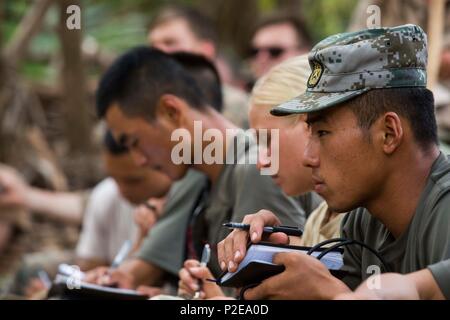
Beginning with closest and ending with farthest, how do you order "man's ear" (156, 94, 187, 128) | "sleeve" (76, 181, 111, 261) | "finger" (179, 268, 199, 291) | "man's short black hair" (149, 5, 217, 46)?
"finger" (179, 268, 199, 291) < "man's ear" (156, 94, 187, 128) < "sleeve" (76, 181, 111, 261) < "man's short black hair" (149, 5, 217, 46)

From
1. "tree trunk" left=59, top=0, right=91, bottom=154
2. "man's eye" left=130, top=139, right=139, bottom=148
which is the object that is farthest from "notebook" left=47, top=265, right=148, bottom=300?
"tree trunk" left=59, top=0, right=91, bottom=154

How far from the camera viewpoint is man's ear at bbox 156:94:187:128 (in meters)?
4.68

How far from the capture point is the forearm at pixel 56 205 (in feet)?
24.8

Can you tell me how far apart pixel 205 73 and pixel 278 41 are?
2370mm

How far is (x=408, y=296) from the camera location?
7.93ft

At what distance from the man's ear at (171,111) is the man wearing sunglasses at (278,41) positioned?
117 inches

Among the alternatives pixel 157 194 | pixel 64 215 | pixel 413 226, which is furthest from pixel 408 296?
pixel 64 215

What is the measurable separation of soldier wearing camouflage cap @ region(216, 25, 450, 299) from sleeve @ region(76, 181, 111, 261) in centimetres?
397

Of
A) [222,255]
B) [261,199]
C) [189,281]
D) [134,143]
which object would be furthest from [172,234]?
[222,255]

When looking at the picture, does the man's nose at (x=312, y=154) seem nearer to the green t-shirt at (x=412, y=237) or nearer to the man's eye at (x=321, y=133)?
the man's eye at (x=321, y=133)

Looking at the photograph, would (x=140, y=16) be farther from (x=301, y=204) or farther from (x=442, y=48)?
(x=301, y=204)

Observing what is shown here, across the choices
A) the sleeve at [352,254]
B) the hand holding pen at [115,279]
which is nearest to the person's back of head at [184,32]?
the hand holding pen at [115,279]

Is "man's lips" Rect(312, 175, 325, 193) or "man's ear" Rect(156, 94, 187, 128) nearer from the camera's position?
"man's lips" Rect(312, 175, 325, 193)

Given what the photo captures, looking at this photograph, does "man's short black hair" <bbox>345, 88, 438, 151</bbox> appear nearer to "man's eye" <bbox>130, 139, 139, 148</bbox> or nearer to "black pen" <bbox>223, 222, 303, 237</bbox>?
"black pen" <bbox>223, 222, 303, 237</bbox>
